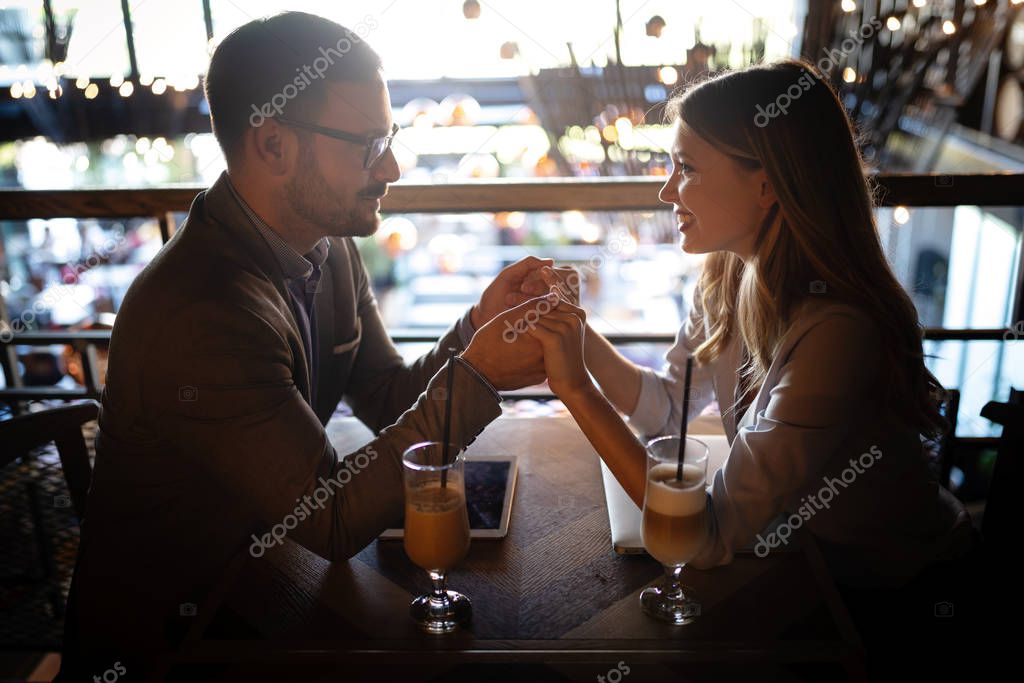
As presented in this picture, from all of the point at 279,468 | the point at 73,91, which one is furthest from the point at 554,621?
the point at 73,91

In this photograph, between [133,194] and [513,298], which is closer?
[513,298]

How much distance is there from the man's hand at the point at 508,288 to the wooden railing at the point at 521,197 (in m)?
0.35

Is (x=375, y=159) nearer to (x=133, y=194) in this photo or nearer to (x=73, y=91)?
(x=133, y=194)

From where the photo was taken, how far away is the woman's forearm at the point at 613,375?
182cm

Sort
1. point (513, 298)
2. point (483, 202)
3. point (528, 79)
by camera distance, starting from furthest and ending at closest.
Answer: point (528, 79), point (483, 202), point (513, 298)

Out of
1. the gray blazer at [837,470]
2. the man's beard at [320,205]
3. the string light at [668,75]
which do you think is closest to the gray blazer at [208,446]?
the man's beard at [320,205]

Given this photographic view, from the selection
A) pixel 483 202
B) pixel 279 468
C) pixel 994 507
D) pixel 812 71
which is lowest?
pixel 994 507

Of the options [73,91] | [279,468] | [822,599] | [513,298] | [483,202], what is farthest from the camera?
[73,91]

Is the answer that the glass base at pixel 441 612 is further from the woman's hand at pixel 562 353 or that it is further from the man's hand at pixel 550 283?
the man's hand at pixel 550 283

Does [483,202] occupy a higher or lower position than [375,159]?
lower

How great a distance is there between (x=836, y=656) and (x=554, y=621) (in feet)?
1.18

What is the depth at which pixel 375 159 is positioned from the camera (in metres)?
1.57

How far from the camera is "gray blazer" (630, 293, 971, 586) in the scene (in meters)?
1.30

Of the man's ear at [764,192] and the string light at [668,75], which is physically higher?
the string light at [668,75]
